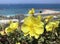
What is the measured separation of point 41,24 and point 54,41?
216 mm

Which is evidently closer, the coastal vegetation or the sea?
the coastal vegetation

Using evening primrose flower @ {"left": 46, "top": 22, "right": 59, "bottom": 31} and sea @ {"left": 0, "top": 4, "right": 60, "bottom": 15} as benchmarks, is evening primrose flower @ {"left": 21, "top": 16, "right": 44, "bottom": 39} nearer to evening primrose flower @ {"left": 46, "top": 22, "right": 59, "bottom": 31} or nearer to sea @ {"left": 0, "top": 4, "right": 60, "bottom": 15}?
evening primrose flower @ {"left": 46, "top": 22, "right": 59, "bottom": 31}

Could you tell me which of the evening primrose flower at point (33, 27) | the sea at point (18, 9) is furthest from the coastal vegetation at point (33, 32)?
the sea at point (18, 9)

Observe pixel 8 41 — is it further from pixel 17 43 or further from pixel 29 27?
pixel 29 27

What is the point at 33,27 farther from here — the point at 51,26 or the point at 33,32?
the point at 51,26

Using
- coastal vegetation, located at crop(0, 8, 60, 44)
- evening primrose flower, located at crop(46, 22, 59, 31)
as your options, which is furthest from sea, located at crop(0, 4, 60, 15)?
evening primrose flower, located at crop(46, 22, 59, 31)

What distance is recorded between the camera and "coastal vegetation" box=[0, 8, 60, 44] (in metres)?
2.17

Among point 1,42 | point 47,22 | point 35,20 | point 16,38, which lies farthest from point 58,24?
point 1,42

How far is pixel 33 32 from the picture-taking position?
2166 mm

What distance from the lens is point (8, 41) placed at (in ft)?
7.86

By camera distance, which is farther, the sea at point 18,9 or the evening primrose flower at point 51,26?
the sea at point 18,9

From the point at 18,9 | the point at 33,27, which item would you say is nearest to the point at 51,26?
the point at 33,27

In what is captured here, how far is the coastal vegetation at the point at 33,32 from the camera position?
2168mm

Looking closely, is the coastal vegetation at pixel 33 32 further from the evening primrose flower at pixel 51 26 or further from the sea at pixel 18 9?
the sea at pixel 18 9
